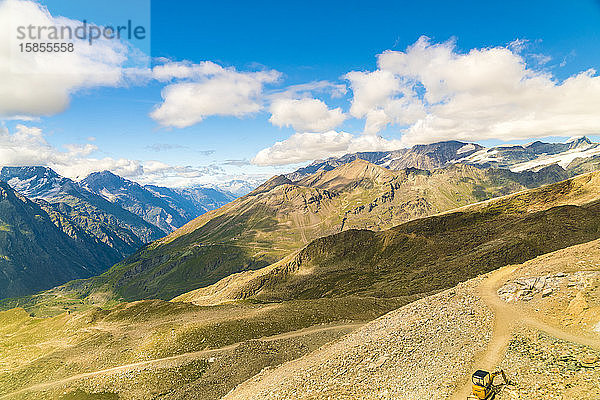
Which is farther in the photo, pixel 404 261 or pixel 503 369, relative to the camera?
pixel 404 261

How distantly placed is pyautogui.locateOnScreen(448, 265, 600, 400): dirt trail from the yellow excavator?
132cm

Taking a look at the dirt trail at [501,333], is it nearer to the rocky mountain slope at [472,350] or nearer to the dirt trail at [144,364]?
the rocky mountain slope at [472,350]

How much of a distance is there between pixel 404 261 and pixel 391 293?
51.7 m

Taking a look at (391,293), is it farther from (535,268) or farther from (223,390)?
(223,390)

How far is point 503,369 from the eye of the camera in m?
24.9

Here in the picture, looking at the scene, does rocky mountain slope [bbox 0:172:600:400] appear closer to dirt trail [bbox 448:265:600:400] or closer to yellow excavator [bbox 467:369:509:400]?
dirt trail [bbox 448:265:600:400]

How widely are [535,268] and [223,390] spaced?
52693mm

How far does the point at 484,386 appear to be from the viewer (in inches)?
850

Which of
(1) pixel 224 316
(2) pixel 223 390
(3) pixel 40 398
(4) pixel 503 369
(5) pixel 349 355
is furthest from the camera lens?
(1) pixel 224 316

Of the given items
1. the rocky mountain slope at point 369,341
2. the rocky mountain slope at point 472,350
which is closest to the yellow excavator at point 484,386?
the rocky mountain slope at point 472,350

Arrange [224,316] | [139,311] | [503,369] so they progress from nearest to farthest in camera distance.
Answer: [503,369] → [224,316] → [139,311]

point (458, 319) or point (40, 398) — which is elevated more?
point (458, 319)

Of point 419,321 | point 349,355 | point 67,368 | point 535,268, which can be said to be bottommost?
point 67,368

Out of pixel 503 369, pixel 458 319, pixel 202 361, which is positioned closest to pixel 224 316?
pixel 202 361
